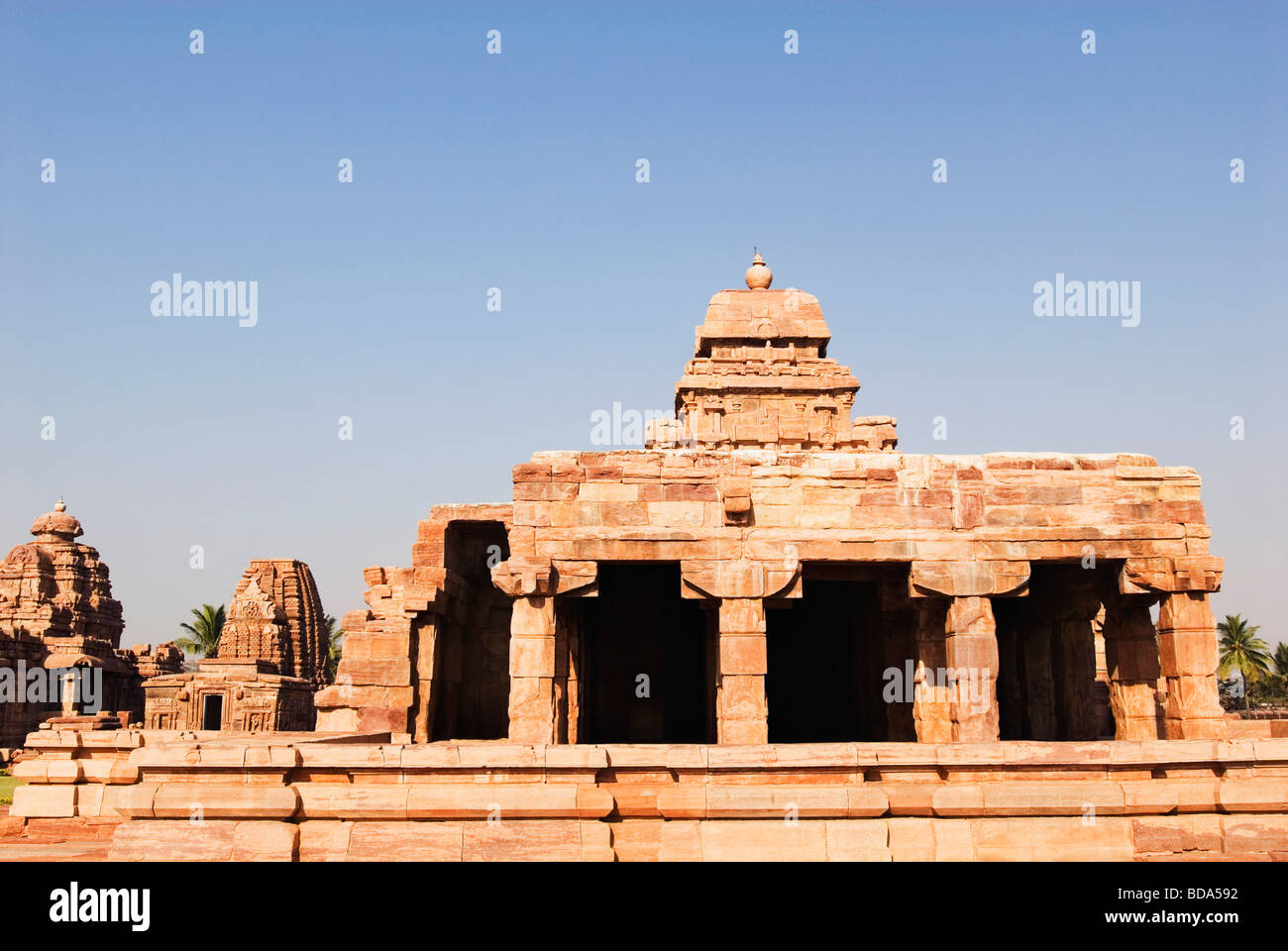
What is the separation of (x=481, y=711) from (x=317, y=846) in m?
10.8

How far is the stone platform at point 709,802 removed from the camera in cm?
1217

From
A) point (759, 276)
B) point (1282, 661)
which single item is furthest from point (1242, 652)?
point (759, 276)

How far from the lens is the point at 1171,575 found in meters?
16.6

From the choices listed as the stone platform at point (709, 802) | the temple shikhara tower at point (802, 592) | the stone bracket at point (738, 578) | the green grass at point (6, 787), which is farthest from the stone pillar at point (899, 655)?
the green grass at point (6, 787)

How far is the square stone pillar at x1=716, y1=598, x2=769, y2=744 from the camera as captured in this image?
52.2ft

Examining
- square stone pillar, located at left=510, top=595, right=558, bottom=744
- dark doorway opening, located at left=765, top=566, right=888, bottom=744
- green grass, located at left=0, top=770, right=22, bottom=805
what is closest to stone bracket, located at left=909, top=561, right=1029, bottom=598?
square stone pillar, located at left=510, top=595, right=558, bottom=744

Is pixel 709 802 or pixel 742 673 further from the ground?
pixel 742 673

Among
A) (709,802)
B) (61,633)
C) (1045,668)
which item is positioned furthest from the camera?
(61,633)

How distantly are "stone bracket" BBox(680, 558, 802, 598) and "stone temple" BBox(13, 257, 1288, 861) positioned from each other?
1.8 inches

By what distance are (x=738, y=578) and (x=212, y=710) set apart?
3598 cm

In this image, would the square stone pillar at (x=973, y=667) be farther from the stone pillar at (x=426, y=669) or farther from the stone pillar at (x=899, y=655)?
the stone pillar at (x=426, y=669)

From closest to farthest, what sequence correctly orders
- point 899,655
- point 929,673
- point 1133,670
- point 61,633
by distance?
point 1133,670
point 929,673
point 899,655
point 61,633

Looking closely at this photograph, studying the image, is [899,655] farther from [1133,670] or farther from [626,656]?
[626,656]
